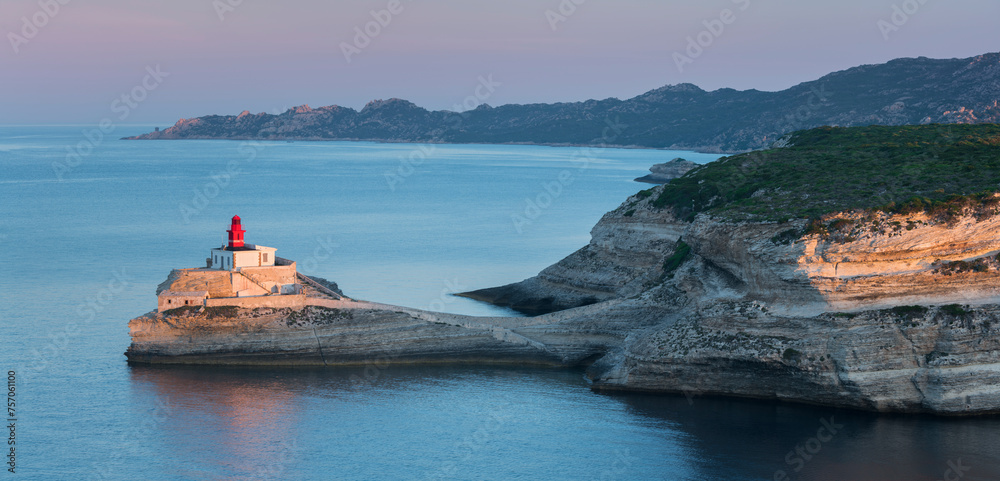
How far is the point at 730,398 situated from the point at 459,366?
13.6 metres

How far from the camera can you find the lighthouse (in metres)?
53.1

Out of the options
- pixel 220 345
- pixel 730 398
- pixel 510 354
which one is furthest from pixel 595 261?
pixel 220 345

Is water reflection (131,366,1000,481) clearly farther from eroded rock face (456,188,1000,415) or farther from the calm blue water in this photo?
eroded rock face (456,188,1000,415)

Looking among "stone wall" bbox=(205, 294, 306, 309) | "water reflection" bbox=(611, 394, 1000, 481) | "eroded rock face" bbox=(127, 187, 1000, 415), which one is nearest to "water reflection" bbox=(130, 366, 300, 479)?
"eroded rock face" bbox=(127, 187, 1000, 415)

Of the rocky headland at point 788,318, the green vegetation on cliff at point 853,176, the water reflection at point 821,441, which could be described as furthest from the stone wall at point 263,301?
the green vegetation on cliff at point 853,176

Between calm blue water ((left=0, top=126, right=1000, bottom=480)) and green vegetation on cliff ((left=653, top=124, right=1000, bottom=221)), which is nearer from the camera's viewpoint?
calm blue water ((left=0, top=126, right=1000, bottom=480))

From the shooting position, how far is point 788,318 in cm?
4578

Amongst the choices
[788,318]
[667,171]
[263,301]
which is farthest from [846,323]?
[667,171]

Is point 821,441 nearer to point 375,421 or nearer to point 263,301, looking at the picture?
point 375,421

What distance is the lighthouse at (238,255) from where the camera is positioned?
53094 mm

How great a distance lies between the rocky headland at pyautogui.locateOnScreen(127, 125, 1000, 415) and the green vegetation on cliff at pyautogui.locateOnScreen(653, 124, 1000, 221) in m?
0.19

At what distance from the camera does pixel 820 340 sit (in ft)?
146

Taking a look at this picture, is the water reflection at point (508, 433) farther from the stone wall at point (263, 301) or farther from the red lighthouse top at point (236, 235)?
the red lighthouse top at point (236, 235)

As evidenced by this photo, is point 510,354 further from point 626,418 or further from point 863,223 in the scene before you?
point 863,223
